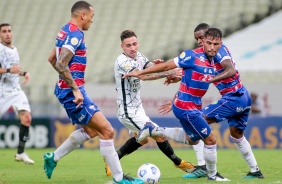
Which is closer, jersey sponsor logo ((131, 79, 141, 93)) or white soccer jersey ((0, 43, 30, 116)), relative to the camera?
jersey sponsor logo ((131, 79, 141, 93))

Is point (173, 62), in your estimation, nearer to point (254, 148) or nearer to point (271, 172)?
point (271, 172)

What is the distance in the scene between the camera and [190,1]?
30.9 m

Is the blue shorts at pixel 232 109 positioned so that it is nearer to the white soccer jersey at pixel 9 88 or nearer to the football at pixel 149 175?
the football at pixel 149 175

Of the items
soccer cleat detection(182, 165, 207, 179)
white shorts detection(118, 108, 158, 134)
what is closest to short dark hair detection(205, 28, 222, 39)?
white shorts detection(118, 108, 158, 134)

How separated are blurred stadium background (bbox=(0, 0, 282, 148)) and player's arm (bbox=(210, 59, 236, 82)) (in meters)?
13.7

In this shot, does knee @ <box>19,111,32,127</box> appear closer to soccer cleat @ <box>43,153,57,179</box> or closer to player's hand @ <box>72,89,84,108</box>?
soccer cleat @ <box>43,153,57,179</box>

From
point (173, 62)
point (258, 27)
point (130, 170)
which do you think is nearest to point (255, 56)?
point (258, 27)

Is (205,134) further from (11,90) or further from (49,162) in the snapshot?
(11,90)

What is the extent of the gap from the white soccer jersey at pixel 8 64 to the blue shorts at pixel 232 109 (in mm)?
5287

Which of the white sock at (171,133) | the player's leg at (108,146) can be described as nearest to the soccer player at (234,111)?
the white sock at (171,133)

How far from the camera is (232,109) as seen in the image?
11.3m

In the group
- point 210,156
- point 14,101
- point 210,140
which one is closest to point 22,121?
point 14,101

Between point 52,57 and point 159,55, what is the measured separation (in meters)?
17.6

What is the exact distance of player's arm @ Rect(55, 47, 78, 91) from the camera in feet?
31.8
